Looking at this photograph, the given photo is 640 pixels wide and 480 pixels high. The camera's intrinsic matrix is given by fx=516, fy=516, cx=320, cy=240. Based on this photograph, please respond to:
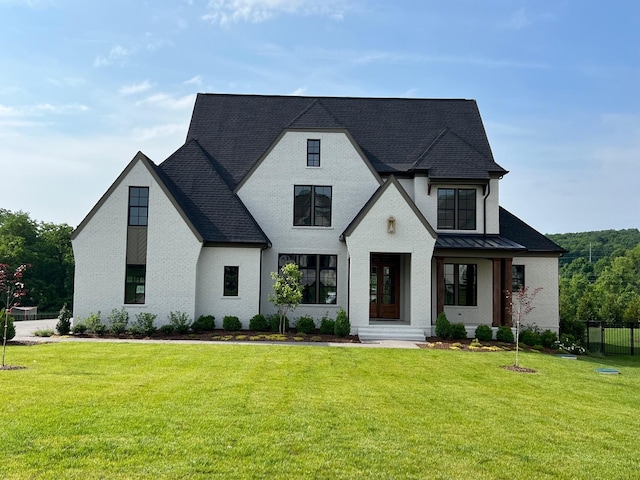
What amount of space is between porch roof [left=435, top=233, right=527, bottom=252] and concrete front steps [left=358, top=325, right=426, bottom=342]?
12.4 ft

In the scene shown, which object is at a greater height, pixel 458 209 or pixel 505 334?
pixel 458 209

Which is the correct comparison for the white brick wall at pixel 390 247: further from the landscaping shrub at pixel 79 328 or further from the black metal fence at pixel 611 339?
the landscaping shrub at pixel 79 328

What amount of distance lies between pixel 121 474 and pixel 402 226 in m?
17.3

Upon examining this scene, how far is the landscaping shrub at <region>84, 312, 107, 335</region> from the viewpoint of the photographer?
20625 millimetres

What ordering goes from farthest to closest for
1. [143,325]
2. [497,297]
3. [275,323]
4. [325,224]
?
[325,224]
[275,323]
[497,297]
[143,325]

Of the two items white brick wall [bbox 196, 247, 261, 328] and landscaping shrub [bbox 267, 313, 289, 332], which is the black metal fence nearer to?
landscaping shrub [bbox 267, 313, 289, 332]

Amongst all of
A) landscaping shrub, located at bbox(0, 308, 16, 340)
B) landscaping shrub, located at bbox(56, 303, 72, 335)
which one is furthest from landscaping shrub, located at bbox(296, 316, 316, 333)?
landscaping shrub, located at bbox(0, 308, 16, 340)

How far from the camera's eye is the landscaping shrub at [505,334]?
21.1m

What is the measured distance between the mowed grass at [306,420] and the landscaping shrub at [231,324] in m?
7.41

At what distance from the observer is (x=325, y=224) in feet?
81.0

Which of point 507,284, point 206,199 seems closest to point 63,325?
point 206,199

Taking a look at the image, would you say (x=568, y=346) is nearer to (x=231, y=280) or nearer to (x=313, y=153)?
(x=313, y=153)

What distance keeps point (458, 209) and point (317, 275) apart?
24.6 feet

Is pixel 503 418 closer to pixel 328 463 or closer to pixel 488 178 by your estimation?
pixel 328 463
